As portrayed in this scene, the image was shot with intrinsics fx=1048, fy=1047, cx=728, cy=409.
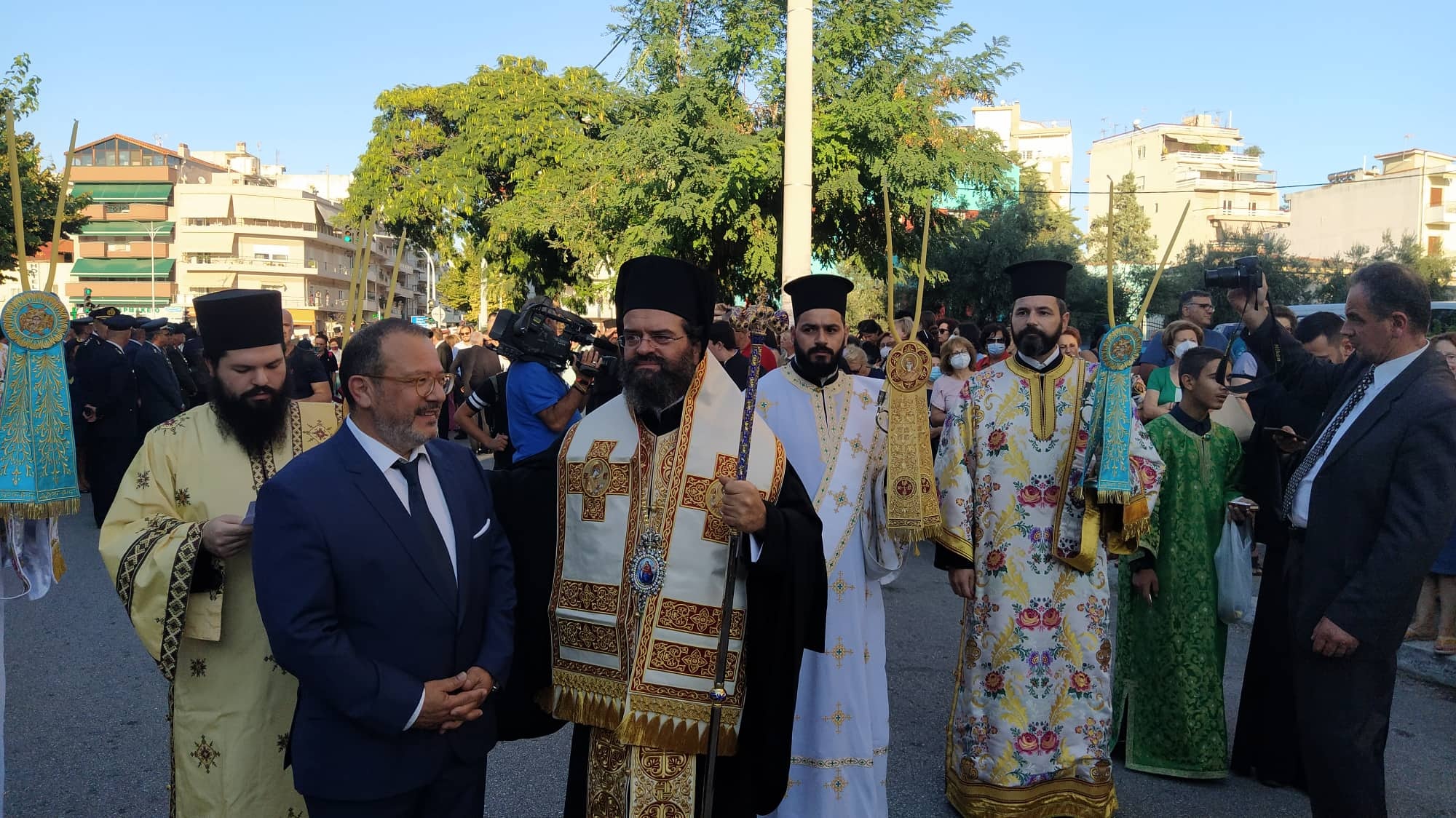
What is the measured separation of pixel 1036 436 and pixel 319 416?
2875 millimetres

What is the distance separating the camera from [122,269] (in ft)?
284

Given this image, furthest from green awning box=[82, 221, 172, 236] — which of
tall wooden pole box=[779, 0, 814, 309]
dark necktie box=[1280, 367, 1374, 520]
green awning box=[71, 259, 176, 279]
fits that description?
dark necktie box=[1280, 367, 1374, 520]

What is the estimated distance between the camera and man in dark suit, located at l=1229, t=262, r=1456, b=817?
3498 millimetres

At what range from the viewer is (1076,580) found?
174 inches

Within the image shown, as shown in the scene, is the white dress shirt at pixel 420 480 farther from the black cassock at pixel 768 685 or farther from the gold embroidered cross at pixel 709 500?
the black cassock at pixel 768 685

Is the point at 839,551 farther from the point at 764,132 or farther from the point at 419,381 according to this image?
the point at 764,132

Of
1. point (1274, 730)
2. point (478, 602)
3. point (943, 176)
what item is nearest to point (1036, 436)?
point (1274, 730)

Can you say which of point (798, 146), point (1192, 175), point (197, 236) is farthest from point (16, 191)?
point (197, 236)

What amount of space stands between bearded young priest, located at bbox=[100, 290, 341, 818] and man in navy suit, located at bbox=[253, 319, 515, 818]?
0.43 meters

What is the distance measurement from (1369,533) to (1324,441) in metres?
0.42

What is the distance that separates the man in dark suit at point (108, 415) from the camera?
37.6 ft

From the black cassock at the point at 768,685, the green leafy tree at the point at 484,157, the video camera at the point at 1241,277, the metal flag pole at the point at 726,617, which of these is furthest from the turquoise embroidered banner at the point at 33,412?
the green leafy tree at the point at 484,157

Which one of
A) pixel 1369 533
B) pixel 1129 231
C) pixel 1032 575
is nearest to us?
pixel 1369 533

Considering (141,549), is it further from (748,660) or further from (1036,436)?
(1036,436)
